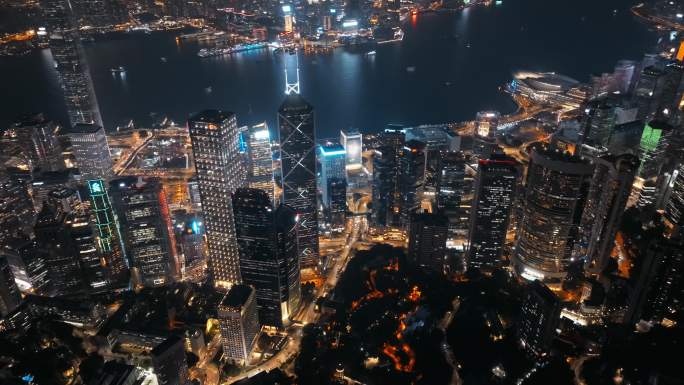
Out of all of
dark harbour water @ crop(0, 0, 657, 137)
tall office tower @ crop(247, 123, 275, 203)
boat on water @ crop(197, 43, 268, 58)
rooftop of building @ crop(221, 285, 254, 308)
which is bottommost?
rooftop of building @ crop(221, 285, 254, 308)

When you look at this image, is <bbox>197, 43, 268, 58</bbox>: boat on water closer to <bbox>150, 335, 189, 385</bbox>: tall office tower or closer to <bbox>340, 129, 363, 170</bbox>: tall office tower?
<bbox>340, 129, 363, 170</bbox>: tall office tower

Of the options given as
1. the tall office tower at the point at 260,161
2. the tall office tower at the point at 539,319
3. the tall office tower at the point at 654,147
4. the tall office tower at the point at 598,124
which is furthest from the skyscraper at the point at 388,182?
the tall office tower at the point at 654,147

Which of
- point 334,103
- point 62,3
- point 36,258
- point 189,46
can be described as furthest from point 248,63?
point 36,258

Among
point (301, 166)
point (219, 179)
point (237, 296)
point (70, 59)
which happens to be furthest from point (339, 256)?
point (70, 59)

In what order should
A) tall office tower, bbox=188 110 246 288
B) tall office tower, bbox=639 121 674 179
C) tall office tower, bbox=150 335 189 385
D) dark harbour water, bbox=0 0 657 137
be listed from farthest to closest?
dark harbour water, bbox=0 0 657 137
tall office tower, bbox=639 121 674 179
tall office tower, bbox=188 110 246 288
tall office tower, bbox=150 335 189 385

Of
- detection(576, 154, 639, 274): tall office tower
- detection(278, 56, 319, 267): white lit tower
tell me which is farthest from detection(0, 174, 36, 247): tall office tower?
detection(576, 154, 639, 274): tall office tower
